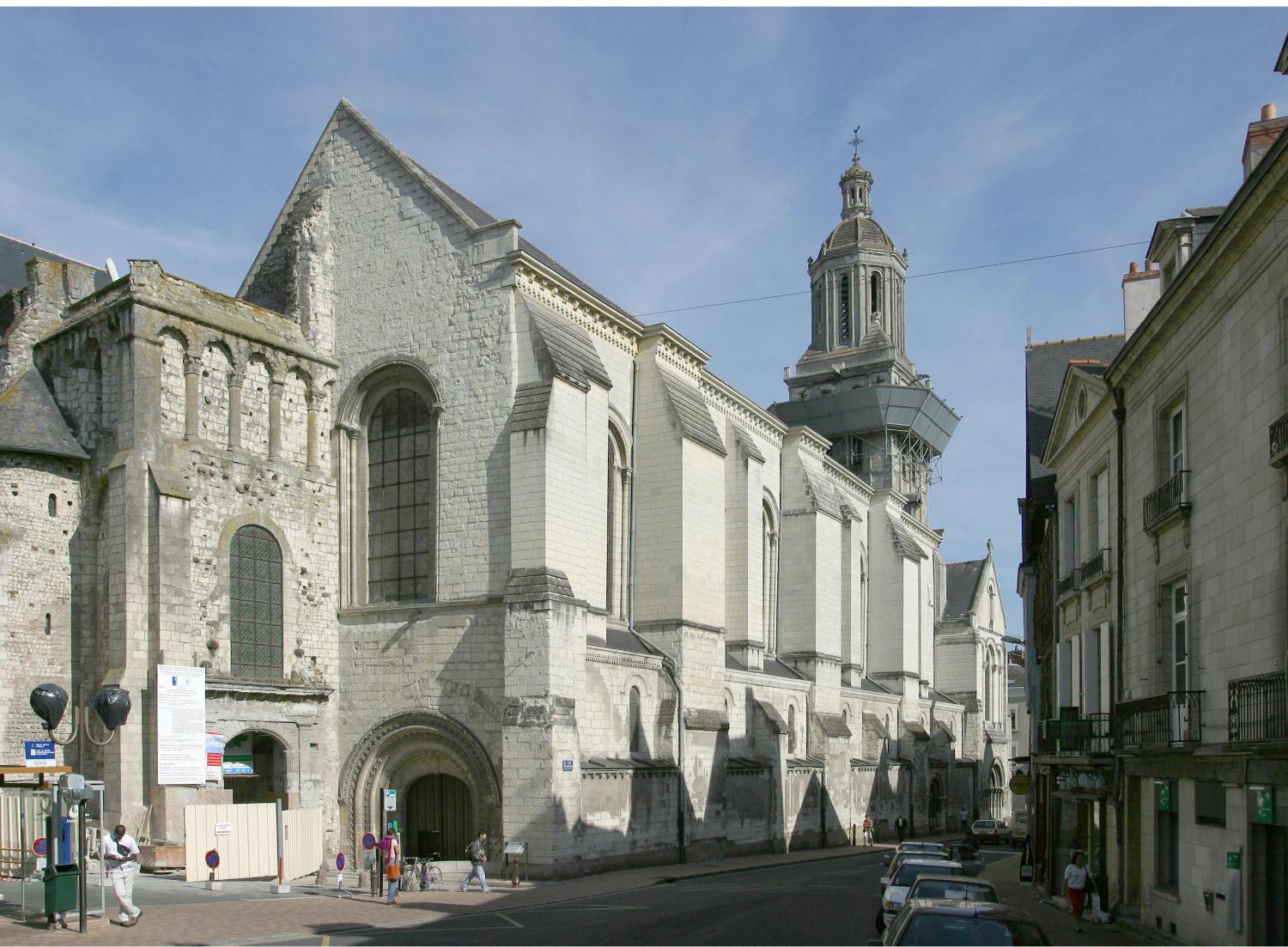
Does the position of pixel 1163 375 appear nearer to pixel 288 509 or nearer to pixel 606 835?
pixel 606 835

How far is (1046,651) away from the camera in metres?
27.1

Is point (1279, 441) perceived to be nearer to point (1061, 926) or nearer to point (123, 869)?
point (1061, 926)

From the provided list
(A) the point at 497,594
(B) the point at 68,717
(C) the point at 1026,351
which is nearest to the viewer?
(B) the point at 68,717

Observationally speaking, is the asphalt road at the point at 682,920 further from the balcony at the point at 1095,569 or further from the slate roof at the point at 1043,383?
the slate roof at the point at 1043,383

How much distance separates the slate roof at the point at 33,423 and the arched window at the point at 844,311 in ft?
139

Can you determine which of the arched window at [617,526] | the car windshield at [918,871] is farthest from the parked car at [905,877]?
the arched window at [617,526]

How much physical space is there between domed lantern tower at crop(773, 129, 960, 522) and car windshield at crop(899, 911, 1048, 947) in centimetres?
4858

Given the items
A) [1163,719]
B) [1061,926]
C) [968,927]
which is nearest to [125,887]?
[968,927]

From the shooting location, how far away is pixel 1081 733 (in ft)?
65.3

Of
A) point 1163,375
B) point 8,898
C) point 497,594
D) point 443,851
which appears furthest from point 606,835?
point 1163,375

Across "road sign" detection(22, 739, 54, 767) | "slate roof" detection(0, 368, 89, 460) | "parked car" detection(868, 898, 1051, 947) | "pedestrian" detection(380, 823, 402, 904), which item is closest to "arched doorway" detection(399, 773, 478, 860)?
"pedestrian" detection(380, 823, 402, 904)

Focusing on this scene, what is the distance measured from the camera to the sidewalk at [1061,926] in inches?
640

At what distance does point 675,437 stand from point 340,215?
30.1ft

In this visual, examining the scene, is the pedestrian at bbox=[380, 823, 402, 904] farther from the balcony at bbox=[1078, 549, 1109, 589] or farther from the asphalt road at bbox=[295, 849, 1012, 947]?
the balcony at bbox=[1078, 549, 1109, 589]
